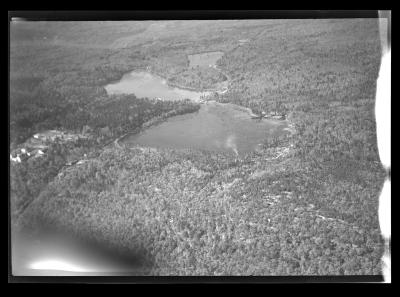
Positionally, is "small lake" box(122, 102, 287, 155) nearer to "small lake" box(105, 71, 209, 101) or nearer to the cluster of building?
"small lake" box(105, 71, 209, 101)

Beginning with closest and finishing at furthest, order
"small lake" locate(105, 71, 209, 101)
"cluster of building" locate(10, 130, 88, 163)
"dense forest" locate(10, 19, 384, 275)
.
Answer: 1. "dense forest" locate(10, 19, 384, 275)
2. "cluster of building" locate(10, 130, 88, 163)
3. "small lake" locate(105, 71, 209, 101)

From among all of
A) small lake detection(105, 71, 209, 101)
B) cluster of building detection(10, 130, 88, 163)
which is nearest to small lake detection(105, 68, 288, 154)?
small lake detection(105, 71, 209, 101)

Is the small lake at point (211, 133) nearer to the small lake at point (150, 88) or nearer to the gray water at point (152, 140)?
the gray water at point (152, 140)

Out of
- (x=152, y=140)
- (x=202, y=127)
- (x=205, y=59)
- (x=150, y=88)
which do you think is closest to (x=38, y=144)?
(x=152, y=140)

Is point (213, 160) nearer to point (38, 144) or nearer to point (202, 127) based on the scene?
point (202, 127)

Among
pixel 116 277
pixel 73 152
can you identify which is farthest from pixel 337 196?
pixel 73 152
